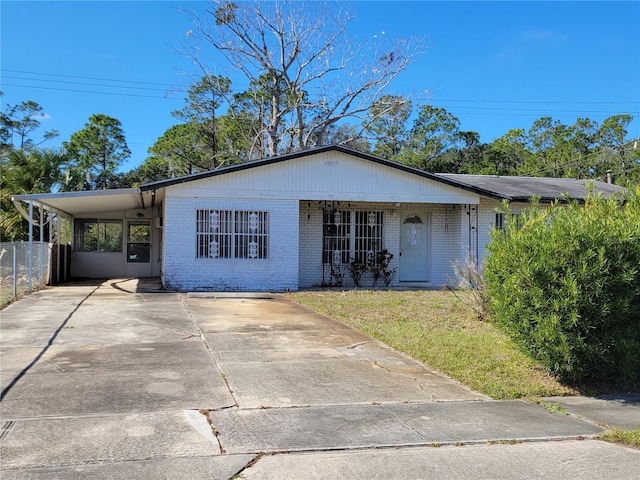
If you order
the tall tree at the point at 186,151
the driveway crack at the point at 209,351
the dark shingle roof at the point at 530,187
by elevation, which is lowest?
the driveway crack at the point at 209,351

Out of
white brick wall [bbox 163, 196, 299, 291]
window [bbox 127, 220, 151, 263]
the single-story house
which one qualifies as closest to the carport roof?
the single-story house

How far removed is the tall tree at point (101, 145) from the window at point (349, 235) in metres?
32.5

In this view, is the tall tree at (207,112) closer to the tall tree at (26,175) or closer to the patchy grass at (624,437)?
the tall tree at (26,175)

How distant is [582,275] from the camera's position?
593 centimetres

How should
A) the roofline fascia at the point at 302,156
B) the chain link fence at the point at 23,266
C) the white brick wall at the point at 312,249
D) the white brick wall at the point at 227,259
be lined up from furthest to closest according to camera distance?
the white brick wall at the point at 312,249
the white brick wall at the point at 227,259
the roofline fascia at the point at 302,156
the chain link fence at the point at 23,266

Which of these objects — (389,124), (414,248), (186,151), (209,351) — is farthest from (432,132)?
(209,351)

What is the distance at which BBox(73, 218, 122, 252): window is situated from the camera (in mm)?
21469

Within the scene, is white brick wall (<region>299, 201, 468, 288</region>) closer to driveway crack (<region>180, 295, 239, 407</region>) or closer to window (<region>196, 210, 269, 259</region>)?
window (<region>196, 210, 269, 259</region>)

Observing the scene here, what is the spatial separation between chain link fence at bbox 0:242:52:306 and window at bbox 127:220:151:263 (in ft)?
15.3

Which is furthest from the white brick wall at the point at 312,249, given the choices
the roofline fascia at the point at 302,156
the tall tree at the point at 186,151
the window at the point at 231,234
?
the tall tree at the point at 186,151

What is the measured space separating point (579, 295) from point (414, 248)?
1289cm

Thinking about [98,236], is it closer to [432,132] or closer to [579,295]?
[579,295]

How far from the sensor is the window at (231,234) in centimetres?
1606

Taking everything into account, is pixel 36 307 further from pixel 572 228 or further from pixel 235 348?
pixel 572 228
